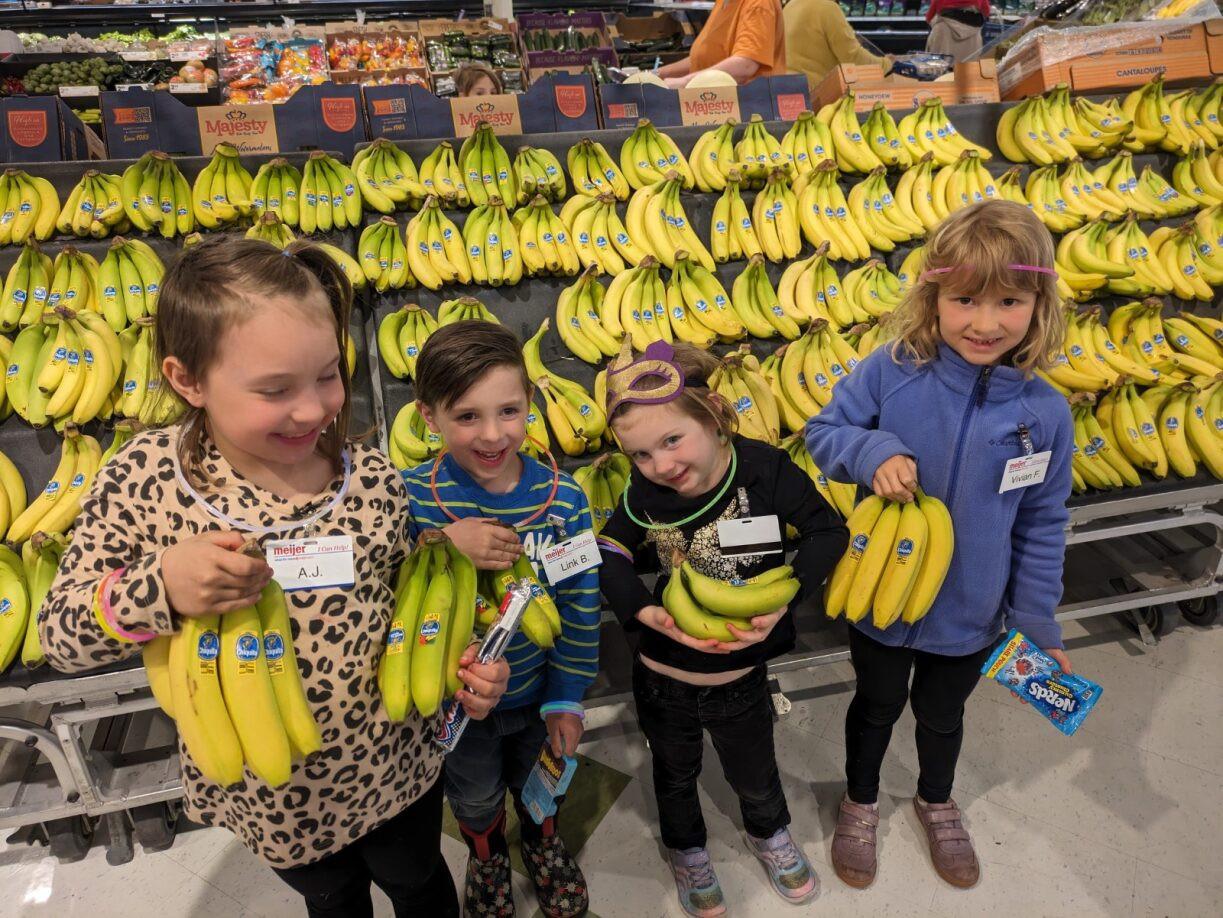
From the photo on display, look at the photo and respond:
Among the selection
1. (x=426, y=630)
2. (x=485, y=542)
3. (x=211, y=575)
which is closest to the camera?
(x=211, y=575)

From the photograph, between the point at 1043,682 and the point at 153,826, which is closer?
the point at 1043,682

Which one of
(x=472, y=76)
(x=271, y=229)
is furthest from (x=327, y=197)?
(x=472, y=76)

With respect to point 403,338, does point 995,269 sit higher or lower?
higher

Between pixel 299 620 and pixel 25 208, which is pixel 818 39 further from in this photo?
pixel 299 620

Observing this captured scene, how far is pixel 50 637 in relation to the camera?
35.8 inches

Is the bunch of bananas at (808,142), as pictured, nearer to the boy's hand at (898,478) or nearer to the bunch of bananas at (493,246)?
the bunch of bananas at (493,246)

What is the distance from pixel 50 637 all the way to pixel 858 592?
1346 mm

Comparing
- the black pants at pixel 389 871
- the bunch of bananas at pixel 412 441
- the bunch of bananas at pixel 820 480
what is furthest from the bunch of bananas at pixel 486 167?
the black pants at pixel 389 871

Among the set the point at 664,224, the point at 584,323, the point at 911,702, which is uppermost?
the point at 664,224

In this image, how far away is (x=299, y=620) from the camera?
102cm

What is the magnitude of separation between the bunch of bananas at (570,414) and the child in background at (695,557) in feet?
2.12

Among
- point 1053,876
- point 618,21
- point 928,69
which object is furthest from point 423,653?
point 618,21

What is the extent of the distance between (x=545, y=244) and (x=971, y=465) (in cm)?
167

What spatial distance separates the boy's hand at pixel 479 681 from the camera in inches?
43.1
